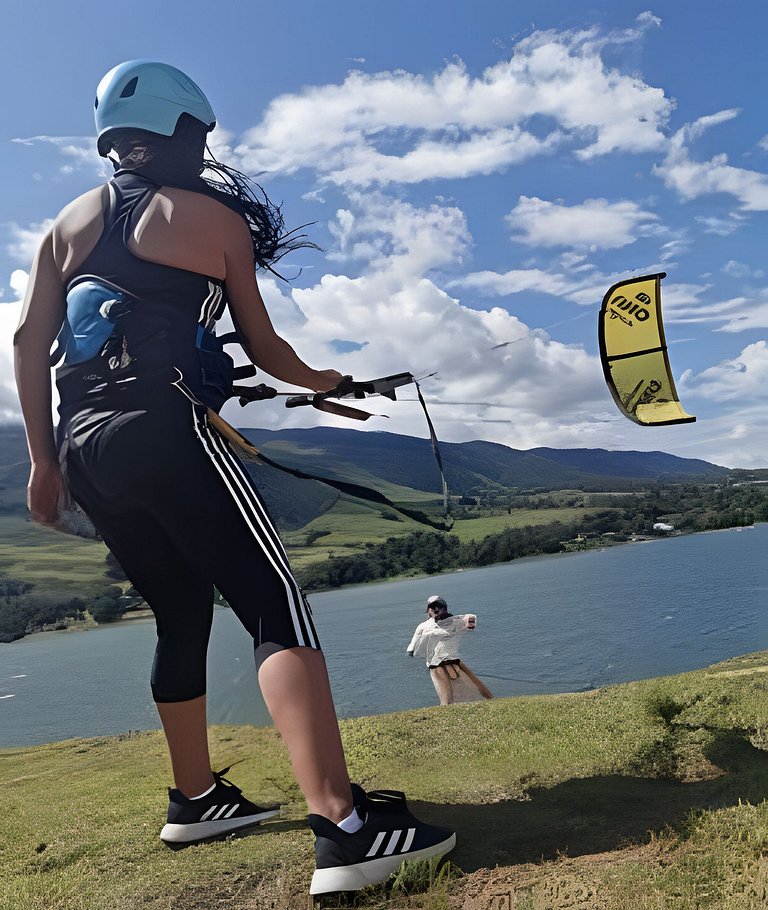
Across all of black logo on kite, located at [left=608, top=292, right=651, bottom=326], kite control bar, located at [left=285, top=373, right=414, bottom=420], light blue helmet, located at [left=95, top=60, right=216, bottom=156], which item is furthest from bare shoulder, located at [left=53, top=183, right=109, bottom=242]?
black logo on kite, located at [left=608, top=292, right=651, bottom=326]

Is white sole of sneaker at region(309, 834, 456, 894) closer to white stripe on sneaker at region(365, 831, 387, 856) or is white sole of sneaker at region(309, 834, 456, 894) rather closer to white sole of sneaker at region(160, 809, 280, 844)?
white stripe on sneaker at region(365, 831, 387, 856)

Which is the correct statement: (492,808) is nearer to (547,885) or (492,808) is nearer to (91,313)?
(547,885)

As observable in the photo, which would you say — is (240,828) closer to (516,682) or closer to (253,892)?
(253,892)

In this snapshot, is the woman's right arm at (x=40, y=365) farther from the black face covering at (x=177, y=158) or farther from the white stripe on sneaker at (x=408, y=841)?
the white stripe on sneaker at (x=408, y=841)

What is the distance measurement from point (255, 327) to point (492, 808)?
8.64 ft

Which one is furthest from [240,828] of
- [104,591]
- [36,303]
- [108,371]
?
[36,303]

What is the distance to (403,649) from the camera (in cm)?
840

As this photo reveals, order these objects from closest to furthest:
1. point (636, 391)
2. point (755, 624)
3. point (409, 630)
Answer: point (636, 391) → point (409, 630) → point (755, 624)

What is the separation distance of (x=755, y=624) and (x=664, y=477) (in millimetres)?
6445

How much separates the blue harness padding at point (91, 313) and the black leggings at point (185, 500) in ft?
0.79

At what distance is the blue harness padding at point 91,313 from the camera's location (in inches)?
113

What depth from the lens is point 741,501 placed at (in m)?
11.3

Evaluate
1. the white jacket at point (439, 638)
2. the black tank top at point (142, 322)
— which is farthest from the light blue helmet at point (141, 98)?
the white jacket at point (439, 638)

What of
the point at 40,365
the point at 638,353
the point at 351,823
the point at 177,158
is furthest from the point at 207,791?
the point at 638,353
